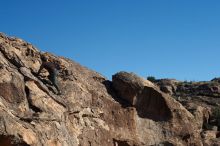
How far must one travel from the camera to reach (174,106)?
30344 millimetres

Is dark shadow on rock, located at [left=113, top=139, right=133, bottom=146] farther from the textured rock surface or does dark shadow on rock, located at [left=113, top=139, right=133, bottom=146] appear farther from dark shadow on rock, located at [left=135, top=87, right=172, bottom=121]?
dark shadow on rock, located at [left=135, top=87, right=172, bottom=121]

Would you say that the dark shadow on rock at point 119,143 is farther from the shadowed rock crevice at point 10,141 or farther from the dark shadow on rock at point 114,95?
the shadowed rock crevice at point 10,141

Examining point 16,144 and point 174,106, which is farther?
point 174,106

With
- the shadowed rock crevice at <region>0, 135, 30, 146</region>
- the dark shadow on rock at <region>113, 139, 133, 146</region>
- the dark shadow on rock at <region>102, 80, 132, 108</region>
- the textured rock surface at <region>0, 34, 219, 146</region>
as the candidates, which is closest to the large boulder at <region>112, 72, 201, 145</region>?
the textured rock surface at <region>0, 34, 219, 146</region>

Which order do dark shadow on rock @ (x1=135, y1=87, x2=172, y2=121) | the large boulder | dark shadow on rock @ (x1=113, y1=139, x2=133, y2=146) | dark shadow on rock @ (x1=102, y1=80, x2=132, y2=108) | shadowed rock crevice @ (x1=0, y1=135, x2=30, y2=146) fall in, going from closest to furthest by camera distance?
shadowed rock crevice @ (x1=0, y1=135, x2=30, y2=146) → dark shadow on rock @ (x1=113, y1=139, x2=133, y2=146) → dark shadow on rock @ (x1=102, y1=80, x2=132, y2=108) → the large boulder → dark shadow on rock @ (x1=135, y1=87, x2=172, y2=121)

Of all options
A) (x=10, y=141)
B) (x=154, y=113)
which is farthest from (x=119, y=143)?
(x=10, y=141)

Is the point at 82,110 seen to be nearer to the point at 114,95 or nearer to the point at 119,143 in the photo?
the point at 119,143

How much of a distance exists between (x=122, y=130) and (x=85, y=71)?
4.49 m

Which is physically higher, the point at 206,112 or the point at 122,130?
the point at 206,112

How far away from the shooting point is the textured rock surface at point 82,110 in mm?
20597

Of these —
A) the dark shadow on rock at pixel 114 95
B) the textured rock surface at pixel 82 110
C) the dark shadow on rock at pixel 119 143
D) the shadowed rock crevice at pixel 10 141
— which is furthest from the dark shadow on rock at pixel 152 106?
the shadowed rock crevice at pixel 10 141

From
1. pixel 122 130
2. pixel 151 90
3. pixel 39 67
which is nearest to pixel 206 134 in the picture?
pixel 151 90

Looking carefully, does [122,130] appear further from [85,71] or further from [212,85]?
[212,85]

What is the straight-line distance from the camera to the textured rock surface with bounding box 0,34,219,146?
20597mm
